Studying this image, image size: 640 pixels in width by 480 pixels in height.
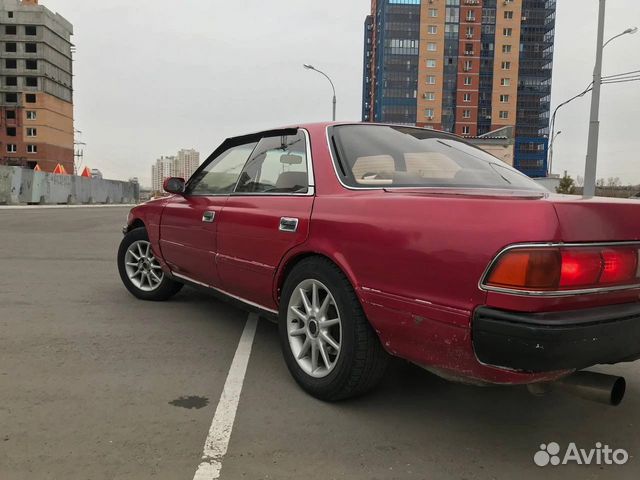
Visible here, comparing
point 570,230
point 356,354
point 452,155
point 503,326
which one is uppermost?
point 452,155

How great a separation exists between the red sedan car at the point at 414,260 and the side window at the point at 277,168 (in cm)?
1

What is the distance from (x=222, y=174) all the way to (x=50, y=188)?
33100 millimetres

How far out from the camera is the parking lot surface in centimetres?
241

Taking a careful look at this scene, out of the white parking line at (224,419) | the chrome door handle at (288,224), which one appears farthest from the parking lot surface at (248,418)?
the chrome door handle at (288,224)

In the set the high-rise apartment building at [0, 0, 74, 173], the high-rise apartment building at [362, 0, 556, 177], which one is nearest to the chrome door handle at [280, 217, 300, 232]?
the high-rise apartment building at [362, 0, 556, 177]

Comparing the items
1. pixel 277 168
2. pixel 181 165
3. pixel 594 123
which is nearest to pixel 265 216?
pixel 277 168

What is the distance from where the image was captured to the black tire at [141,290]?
17.3 feet

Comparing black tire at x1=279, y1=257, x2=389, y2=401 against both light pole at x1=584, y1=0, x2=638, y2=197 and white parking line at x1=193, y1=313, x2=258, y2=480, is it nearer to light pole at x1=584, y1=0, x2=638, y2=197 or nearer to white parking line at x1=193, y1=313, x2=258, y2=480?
white parking line at x1=193, y1=313, x2=258, y2=480

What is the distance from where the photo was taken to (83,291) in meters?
5.93

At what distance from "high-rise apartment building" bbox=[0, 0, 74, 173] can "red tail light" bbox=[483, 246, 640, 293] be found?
294ft

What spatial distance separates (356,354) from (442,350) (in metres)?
0.52

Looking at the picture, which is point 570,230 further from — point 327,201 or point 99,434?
point 99,434

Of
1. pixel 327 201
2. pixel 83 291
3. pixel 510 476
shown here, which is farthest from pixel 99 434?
pixel 83 291

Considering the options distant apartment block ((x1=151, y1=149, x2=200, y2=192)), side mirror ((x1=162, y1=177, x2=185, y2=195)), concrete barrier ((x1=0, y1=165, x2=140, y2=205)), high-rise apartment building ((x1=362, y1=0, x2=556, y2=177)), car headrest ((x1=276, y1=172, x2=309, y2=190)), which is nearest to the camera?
car headrest ((x1=276, y1=172, x2=309, y2=190))
